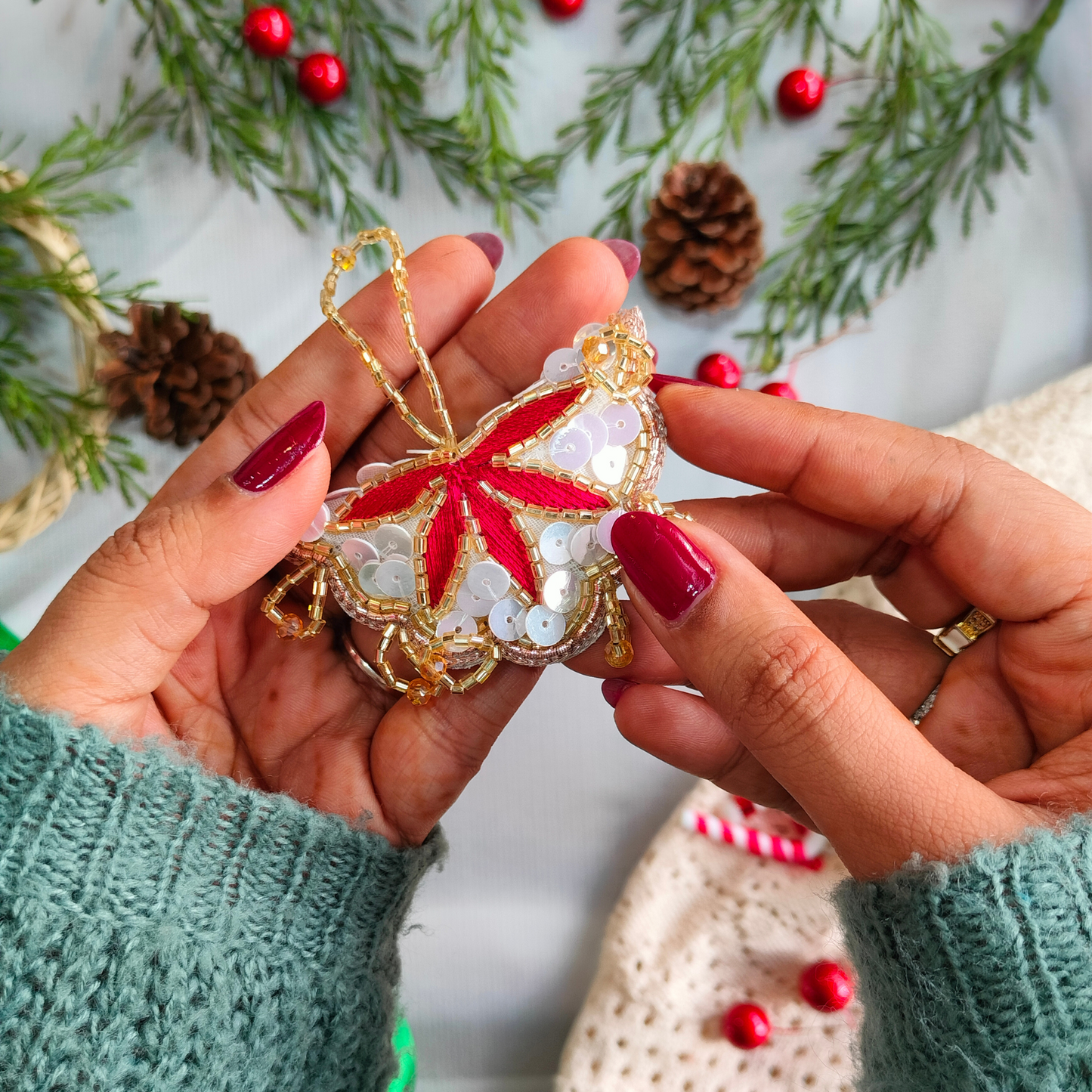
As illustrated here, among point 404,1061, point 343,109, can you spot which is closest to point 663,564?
point 404,1061

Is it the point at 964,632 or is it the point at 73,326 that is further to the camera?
the point at 73,326

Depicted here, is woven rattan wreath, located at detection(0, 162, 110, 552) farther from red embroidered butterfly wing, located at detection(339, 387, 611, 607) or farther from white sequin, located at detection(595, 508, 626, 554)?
white sequin, located at detection(595, 508, 626, 554)

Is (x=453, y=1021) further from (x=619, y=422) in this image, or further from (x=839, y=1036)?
(x=619, y=422)

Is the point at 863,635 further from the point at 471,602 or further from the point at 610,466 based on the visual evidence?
the point at 471,602

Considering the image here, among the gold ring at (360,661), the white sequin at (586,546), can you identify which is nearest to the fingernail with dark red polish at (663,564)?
the white sequin at (586,546)

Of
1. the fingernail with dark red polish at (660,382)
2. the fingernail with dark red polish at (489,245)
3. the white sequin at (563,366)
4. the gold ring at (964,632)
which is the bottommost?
the gold ring at (964,632)

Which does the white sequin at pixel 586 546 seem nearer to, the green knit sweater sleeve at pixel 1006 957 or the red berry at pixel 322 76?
the green knit sweater sleeve at pixel 1006 957
